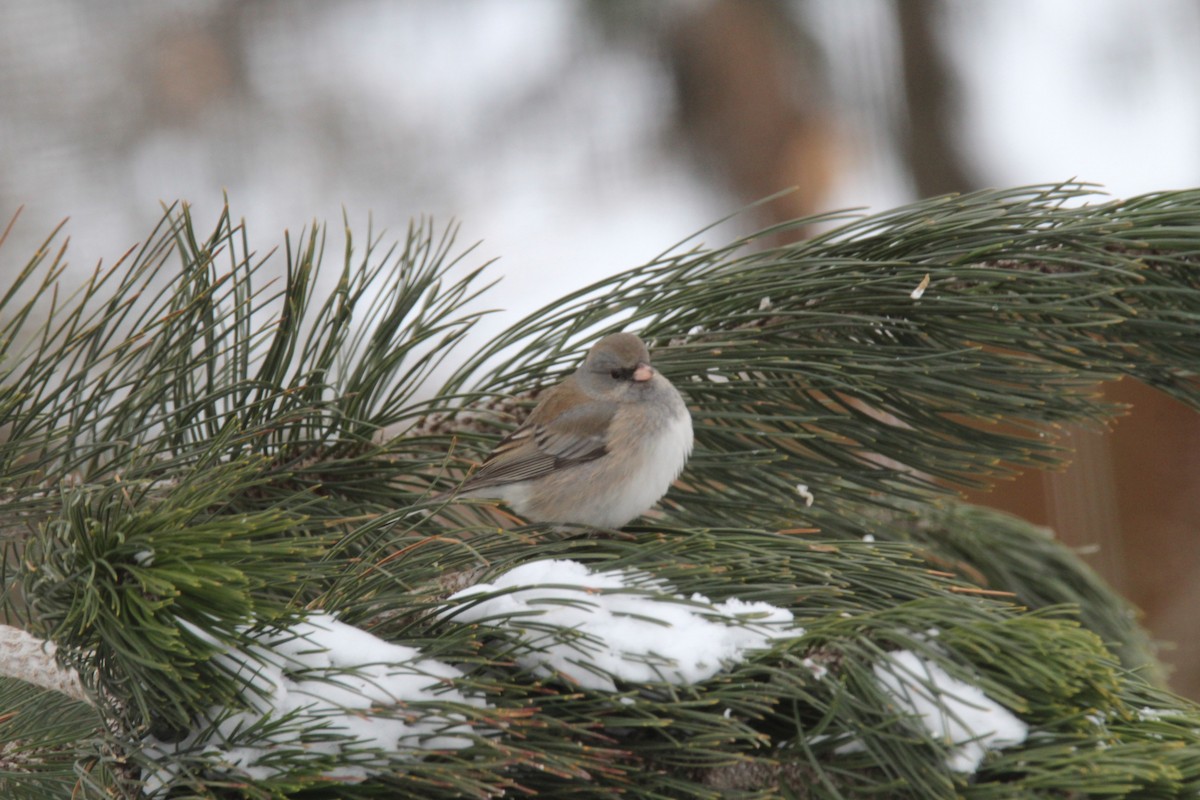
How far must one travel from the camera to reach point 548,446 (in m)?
1.29

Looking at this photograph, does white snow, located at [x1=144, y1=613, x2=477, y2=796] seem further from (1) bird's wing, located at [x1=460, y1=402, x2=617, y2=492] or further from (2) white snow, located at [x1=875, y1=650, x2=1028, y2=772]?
(1) bird's wing, located at [x1=460, y1=402, x2=617, y2=492]

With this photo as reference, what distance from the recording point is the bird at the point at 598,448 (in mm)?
1101

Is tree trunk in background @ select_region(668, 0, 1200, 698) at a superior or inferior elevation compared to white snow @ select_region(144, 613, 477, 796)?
superior

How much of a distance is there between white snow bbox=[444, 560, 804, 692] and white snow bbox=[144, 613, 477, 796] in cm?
5

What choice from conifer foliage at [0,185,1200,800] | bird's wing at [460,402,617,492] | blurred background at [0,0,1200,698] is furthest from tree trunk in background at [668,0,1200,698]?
conifer foliage at [0,185,1200,800]

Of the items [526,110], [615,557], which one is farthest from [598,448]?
[526,110]

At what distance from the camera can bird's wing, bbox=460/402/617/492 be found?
115 centimetres

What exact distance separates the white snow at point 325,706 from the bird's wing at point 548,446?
0.43 metres

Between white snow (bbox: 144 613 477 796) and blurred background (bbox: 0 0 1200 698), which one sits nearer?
white snow (bbox: 144 613 477 796)

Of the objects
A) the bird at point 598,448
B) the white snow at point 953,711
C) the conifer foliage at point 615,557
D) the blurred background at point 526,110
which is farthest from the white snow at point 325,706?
the blurred background at point 526,110

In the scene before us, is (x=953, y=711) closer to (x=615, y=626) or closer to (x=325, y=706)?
(x=615, y=626)

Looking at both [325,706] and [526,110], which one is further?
[526,110]

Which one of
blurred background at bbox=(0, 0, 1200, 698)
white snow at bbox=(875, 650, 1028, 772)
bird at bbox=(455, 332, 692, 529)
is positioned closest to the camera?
white snow at bbox=(875, 650, 1028, 772)

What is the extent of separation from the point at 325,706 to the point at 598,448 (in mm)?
783
